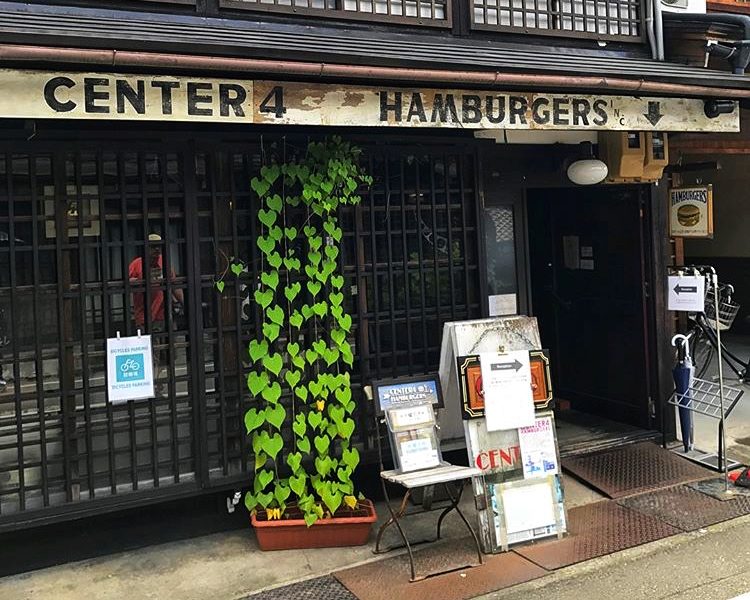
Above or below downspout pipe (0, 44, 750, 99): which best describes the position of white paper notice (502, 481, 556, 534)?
below

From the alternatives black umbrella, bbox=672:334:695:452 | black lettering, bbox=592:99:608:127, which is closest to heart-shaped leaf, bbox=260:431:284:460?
black lettering, bbox=592:99:608:127

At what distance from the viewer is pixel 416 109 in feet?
16.1

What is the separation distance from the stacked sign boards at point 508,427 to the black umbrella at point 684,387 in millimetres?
2289

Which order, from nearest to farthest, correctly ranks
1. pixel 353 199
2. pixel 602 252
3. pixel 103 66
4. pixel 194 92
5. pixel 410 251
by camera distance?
1. pixel 103 66
2. pixel 194 92
3. pixel 353 199
4. pixel 410 251
5. pixel 602 252

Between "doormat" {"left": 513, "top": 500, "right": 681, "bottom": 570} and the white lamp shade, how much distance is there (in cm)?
294

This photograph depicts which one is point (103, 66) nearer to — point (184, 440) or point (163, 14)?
point (163, 14)

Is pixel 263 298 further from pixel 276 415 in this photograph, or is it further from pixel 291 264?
pixel 276 415

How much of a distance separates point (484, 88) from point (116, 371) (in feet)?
10.7

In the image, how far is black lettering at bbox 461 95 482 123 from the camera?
5059 mm

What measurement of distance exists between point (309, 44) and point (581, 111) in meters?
2.13

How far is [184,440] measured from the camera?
17.5 ft

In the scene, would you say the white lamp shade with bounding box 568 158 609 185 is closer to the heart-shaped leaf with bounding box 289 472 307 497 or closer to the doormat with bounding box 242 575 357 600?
the heart-shaped leaf with bounding box 289 472 307 497

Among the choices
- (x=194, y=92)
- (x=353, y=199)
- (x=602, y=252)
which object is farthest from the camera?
(x=602, y=252)

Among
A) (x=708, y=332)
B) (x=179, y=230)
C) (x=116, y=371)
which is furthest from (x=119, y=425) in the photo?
(x=708, y=332)
